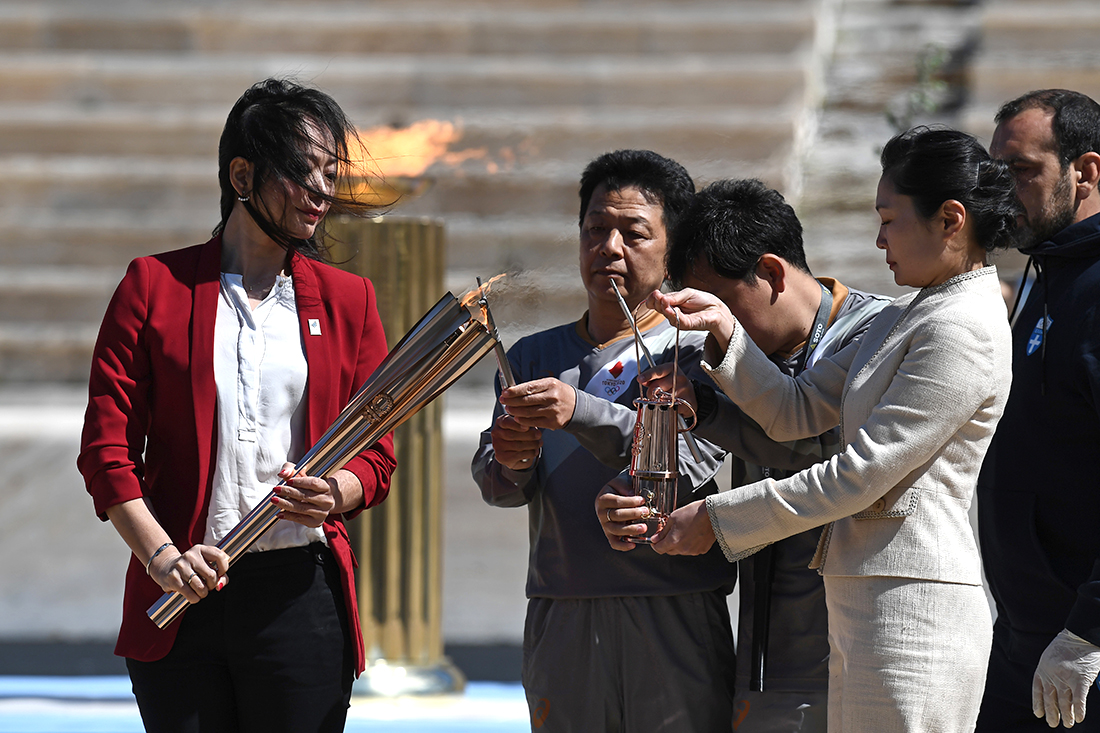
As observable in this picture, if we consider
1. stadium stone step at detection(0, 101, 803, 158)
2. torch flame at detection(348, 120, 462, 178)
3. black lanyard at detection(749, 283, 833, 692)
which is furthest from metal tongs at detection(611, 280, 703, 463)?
stadium stone step at detection(0, 101, 803, 158)

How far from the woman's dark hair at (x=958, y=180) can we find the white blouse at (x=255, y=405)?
3.05 feet

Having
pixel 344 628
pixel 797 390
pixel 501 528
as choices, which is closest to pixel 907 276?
pixel 797 390

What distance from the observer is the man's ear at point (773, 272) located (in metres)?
1.88

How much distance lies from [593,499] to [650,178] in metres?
0.58

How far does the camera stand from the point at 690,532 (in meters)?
1.65

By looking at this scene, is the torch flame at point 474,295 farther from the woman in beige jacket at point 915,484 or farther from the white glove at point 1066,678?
the white glove at point 1066,678

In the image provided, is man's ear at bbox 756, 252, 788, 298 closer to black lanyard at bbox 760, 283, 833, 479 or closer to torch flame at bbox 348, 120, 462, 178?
black lanyard at bbox 760, 283, 833, 479

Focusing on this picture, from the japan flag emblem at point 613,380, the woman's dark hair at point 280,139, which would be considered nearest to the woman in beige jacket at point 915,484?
the japan flag emblem at point 613,380

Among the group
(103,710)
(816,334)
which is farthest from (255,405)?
(103,710)

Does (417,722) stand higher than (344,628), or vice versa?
(344,628)

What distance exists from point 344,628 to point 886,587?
0.81 meters

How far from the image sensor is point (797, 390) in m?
1.80

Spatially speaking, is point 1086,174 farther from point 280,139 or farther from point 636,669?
point 280,139

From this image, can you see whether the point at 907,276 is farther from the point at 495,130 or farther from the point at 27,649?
the point at 495,130
